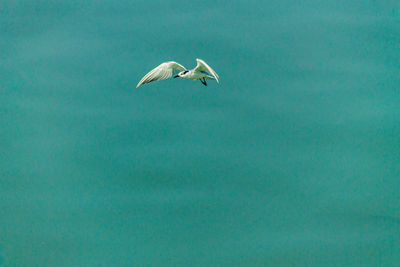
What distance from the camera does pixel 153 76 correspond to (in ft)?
21.8

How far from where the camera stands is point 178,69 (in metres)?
6.77

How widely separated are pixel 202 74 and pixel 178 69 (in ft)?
1.12

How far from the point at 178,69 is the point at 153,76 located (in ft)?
1.06

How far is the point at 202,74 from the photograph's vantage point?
659cm

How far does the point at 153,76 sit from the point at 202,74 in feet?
1.85
